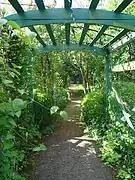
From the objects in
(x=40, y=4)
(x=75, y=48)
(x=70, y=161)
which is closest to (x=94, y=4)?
(x=40, y=4)

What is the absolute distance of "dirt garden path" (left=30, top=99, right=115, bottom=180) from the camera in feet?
15.2

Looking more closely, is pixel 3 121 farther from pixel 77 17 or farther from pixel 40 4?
pixel 77 17

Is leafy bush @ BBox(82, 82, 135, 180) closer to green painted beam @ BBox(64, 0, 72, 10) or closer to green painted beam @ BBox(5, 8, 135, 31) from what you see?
green painted beam @ BBox(5, 8, 135, 31)

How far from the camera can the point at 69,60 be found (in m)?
14.4

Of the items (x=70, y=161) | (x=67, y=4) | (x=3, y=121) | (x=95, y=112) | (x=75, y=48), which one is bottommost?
(x=70, y=161)

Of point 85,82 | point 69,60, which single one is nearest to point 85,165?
point 85,82

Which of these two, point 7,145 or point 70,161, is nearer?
point 7,145

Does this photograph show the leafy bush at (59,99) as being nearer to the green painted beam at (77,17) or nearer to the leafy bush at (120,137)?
the leafy bush at (120,137)

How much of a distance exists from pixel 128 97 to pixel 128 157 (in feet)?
4.99

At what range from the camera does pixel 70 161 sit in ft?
17.6

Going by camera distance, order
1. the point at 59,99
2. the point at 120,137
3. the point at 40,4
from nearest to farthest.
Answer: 1. the point at 40,4
2. the point at 120,137
3. the point at 59,99

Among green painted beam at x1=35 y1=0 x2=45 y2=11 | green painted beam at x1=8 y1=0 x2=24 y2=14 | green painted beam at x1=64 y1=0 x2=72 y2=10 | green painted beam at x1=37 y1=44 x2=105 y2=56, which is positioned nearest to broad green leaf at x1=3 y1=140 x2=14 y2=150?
green painted beam at x1=8 y1=0 x2=24 y2=14

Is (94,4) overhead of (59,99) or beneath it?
overhead

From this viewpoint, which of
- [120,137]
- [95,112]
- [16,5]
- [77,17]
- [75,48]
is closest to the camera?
[16,5]
